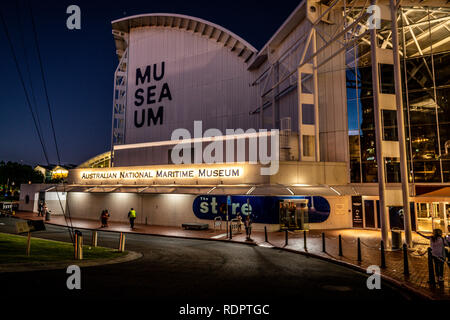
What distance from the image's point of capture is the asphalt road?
7.36 meters

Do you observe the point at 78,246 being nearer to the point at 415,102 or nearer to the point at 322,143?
the point at 322,143

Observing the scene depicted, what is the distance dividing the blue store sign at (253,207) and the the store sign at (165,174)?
180 centimetres

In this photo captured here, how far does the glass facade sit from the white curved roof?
43.5 feet

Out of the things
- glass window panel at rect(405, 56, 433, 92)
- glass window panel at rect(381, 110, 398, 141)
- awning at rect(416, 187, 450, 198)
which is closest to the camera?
awning at rect(416, 187, 450, 198)

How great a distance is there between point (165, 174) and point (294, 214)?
38.2ft

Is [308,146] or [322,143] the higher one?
[322,143]

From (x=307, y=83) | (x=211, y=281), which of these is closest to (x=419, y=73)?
(x=307, y=83)

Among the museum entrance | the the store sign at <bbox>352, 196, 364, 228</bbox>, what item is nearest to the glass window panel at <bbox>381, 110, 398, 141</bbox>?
the the store sign at <bbox>352, 196, 364, 228</bbox>

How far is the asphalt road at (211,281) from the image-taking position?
7.36m

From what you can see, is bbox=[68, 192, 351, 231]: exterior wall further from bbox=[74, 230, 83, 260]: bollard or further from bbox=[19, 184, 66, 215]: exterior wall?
bbox=[74, 230, 83, 260]: bollard

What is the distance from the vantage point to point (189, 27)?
3684 centimetres

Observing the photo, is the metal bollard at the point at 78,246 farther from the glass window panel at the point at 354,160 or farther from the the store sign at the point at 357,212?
the glass window panel at the point at 354,160

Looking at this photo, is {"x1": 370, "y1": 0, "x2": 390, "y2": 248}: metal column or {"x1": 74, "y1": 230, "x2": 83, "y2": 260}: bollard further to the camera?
{"x1": 370, "y1": 0, "x2": 390, "y2": 248}: metal column

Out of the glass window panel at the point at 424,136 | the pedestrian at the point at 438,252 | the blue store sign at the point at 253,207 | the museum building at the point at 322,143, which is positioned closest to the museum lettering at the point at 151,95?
the museum building at the point at 322,143
